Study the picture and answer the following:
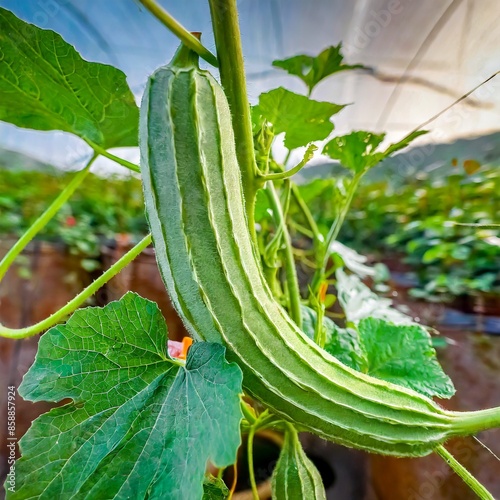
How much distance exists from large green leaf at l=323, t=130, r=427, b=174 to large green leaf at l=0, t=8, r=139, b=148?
0.70 ft

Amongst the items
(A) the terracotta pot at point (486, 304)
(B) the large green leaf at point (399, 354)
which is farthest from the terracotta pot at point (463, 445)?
(B) the large green leaf at point (399, 354)

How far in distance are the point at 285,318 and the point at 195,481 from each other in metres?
0.12

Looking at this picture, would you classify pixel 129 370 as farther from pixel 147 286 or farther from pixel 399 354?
pixel 147 286

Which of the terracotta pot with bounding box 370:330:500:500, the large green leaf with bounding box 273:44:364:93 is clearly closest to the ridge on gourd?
the large green leaf with bounding box 273:44:364:93

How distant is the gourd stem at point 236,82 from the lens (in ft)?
0.99

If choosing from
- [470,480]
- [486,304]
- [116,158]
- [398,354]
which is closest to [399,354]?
[398,354]

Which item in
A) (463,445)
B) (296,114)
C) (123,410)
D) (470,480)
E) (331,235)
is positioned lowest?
(463,445)

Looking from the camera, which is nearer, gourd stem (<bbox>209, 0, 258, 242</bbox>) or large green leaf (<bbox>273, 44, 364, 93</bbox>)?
Answer: gourd stem (<bbox>209, 0, 258, 242</bbox>)

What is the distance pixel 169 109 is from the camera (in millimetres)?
285

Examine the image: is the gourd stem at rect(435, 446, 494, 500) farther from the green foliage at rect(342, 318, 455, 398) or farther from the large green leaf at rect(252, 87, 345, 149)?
the large green leaf at rect(252, 87, 345, 149)

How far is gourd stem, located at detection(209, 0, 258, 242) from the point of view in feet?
0.99

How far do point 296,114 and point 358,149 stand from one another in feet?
0.41

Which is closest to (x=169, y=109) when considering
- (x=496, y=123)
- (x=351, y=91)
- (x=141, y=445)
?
(x=141, y=445)

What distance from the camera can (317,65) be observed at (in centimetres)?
51
